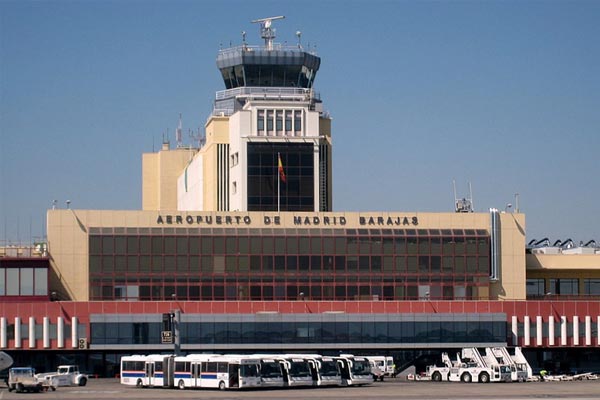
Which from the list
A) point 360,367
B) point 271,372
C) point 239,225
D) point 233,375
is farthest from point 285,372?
point 239,225

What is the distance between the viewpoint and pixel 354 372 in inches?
4715

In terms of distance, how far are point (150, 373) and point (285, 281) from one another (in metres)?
33.0

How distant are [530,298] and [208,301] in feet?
131

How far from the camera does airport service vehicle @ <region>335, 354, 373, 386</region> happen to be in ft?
390

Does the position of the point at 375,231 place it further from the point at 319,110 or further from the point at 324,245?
the point at 319,110

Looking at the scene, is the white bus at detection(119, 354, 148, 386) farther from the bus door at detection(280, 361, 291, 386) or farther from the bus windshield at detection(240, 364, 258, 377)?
the bus door at detection(280, 361, 291, 386)

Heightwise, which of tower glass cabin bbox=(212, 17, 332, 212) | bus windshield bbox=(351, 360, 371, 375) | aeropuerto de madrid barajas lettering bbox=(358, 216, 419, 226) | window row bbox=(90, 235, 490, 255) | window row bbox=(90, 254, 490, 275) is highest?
tower glass cabin bbox=(212, 17, 332, 212)

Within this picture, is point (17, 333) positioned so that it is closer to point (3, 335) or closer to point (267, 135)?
point (3, 335)

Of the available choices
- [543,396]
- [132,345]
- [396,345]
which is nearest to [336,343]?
[396,345]

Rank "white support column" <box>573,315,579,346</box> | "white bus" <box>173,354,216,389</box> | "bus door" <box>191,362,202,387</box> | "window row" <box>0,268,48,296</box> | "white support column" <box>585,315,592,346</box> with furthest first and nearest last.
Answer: "white support column" <box>585,315,592,346</box>, "white support column" <box>573,315,579,346</box>, "window row" <box>0,268,48,296</box>, "white bus" <box>173,354,216,389</box>, "bus door" <box>191,362,202,387</box>

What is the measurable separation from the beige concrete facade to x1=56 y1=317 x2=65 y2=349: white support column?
204 inches

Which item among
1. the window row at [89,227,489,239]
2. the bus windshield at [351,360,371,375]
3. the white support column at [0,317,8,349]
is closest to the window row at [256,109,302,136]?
the window row at [89,227,489,239]

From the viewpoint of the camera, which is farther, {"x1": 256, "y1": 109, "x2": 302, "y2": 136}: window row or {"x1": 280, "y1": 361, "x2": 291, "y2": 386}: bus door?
{"x1": 256, "y1": 109, "x2": 302, "y2": 136}: window row

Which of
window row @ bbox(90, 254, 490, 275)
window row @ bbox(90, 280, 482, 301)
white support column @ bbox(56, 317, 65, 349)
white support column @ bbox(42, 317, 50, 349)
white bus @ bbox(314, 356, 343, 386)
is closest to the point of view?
white bus @ bbox(314, 356, 343, 386)
